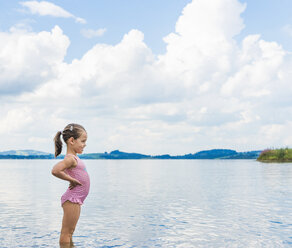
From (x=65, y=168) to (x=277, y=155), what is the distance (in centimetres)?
11720

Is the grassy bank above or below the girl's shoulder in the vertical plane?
above

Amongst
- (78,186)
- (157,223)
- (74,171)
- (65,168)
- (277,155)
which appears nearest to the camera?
(65,168)

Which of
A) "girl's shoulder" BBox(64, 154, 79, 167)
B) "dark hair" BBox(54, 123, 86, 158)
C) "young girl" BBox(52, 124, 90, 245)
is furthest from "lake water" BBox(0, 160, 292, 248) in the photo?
"dark hair" BBox(54, 123, 86, 158)

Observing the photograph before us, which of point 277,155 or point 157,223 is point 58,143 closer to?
point 157,223

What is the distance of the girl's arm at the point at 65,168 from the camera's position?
24.3 ft

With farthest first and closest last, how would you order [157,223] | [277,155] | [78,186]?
[277,155] < [157,223] < [78,186]

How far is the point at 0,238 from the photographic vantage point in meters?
11.0

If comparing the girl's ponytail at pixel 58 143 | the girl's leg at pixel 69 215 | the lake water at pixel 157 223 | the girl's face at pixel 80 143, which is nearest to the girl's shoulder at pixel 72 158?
the girl's face at pixel 80 143

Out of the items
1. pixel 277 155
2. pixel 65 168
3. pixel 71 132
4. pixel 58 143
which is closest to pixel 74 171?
pixel 65 168

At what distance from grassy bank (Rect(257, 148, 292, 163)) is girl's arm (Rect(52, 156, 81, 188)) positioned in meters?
114

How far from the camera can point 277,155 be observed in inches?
4574

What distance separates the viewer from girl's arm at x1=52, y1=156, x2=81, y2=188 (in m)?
7.41

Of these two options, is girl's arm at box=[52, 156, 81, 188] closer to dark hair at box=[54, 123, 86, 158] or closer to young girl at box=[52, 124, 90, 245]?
young girl at box=[52, 124, 90, 245]

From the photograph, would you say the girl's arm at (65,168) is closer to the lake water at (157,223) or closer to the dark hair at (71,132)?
the dark hair at (71,132)
